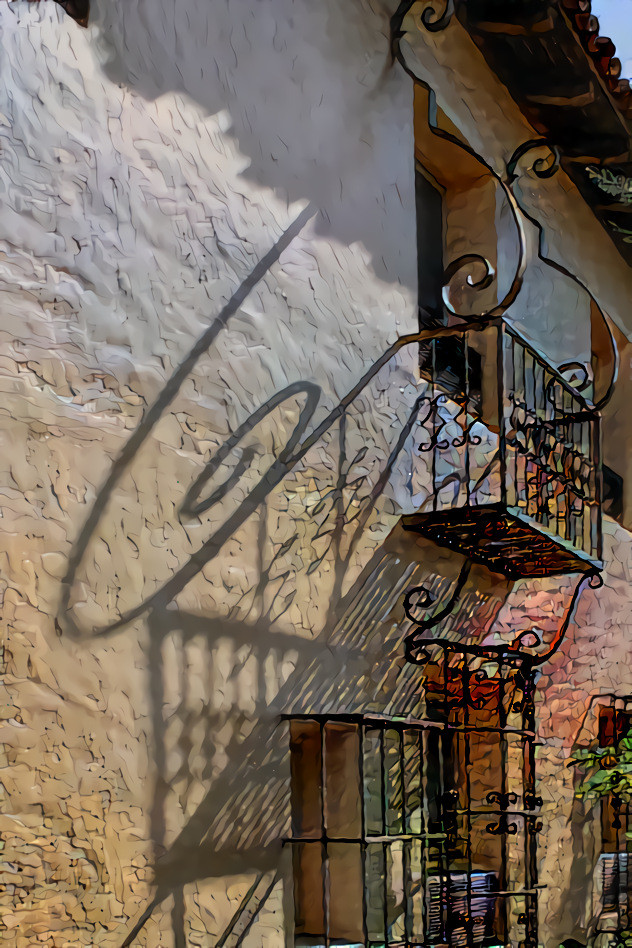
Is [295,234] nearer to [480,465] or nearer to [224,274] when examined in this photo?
[224,274]

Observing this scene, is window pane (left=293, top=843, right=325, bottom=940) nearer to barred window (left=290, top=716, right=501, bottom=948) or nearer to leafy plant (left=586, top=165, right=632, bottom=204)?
barred window (left=290, top=716, right=501, bottom=948)

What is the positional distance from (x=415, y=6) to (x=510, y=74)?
55.4 inches

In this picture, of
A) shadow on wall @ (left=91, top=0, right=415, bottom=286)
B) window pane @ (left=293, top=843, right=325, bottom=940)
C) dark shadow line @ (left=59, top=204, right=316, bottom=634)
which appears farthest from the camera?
window pane @ (left=293, top=843, right=325, bottom=940)

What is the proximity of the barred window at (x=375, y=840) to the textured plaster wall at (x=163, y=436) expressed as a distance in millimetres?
234

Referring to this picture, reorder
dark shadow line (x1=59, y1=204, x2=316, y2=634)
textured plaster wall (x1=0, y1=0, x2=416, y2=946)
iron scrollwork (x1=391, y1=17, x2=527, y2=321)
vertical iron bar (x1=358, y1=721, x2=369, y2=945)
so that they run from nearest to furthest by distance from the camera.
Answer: textured plaster wall (x1=0, y1=0, x2=416, y2=946), dark shadow line (x1=59, y1=204, x2=316, y2=634), vertical iron bar (x1=358, y1=721, x2=369, y2=945), iron scrollwork (x1=391, y1=17, x2=527, y2=321)

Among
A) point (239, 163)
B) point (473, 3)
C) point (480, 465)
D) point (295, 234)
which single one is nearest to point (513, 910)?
point (480, 465)

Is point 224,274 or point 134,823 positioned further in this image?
point 224,274

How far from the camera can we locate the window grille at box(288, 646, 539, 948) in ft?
12.4

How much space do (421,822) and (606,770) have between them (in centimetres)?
194

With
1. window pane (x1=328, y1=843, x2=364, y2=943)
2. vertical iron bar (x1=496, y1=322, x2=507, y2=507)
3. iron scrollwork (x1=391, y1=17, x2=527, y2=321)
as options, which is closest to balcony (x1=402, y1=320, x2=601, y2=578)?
vertical iron bar (x1=496, y1=322, x2=507, y2=507)

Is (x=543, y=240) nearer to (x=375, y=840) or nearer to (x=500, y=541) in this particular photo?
(x=500, y=541)

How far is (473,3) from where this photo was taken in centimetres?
579

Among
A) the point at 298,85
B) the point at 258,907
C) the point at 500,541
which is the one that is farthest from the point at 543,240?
the point at 258,907

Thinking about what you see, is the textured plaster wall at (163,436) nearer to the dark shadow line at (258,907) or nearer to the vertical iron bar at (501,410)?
the dark shadow line at (258,907)
